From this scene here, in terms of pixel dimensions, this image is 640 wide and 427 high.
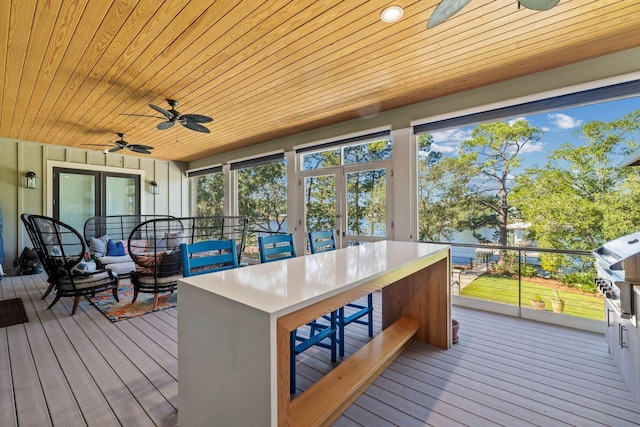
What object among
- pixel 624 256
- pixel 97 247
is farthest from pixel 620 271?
pixel 97 247

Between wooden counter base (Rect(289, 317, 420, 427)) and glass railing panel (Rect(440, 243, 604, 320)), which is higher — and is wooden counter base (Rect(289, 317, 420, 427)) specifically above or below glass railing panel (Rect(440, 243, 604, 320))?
below

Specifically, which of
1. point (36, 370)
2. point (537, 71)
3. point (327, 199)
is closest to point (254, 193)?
point (327, 199)

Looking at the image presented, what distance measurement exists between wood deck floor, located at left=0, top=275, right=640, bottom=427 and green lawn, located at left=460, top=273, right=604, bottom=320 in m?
0.27

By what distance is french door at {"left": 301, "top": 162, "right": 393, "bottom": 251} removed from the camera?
4.28 m

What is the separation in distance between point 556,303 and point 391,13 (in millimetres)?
3373

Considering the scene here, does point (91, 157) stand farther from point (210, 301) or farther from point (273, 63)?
point (210, 301)

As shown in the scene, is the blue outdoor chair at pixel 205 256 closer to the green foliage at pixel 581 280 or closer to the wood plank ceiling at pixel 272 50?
the wood plank ceiling at pixel 272 50

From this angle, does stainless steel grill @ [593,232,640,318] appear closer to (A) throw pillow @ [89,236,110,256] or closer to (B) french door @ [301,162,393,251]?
(B) french door @ [301,162,393,251]

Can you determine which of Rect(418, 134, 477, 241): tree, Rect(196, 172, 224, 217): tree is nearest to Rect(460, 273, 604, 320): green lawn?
Rect(418, 134, 477, 241): tree

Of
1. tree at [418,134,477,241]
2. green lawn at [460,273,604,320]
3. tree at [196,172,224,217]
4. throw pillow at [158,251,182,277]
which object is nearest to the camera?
green lawn at [460,273,604,320]

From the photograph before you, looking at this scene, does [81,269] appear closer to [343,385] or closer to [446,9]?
[343,385]

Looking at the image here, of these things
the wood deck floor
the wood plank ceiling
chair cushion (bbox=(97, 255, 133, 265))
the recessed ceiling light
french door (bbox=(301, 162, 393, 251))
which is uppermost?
the wood plank ceiling

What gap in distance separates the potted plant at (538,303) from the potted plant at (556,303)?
8cm

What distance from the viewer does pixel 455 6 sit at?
1.49 meters
